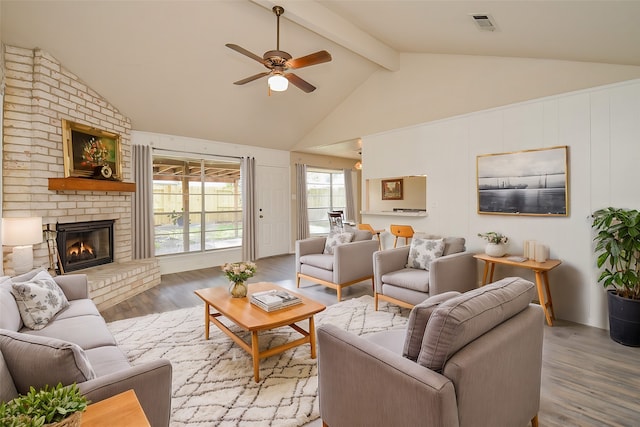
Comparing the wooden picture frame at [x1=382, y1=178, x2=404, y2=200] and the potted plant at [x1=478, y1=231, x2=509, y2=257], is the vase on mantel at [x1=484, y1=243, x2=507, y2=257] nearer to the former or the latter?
the potted plant at [x1=478, y1=231, x2=509, y2=257]

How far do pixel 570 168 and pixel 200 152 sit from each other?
18.3 ft

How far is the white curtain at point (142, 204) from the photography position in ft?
16.7

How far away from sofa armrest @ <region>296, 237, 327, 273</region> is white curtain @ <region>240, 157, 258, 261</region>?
224 centimetres

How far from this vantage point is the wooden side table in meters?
1.04

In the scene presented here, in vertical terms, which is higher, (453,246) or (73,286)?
(453,246)

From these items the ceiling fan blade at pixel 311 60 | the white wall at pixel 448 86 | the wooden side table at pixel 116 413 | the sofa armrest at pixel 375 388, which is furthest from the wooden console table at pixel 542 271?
the wooden side table at pixel 116 413

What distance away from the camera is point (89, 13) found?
3.26m

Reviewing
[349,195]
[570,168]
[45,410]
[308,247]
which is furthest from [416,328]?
[349,195]

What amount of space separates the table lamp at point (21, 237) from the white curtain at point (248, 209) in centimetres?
345

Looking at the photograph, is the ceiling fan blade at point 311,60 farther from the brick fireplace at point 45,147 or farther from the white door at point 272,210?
the white door at point 272,210

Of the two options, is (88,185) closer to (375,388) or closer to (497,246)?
(375,388)

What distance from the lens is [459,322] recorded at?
4.08 ft

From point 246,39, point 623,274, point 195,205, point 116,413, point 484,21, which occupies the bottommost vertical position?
point 116,413

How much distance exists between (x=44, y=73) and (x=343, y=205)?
676cm
